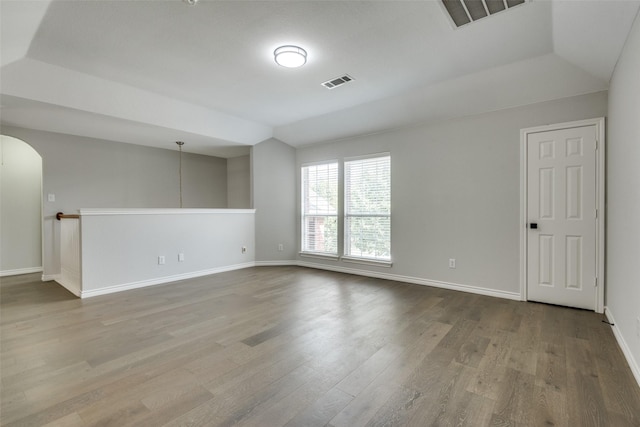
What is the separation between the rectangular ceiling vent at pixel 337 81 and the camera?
11.8ft

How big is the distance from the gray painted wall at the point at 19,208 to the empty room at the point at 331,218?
0.11ft

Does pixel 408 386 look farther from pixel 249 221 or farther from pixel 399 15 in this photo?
pixel 249 221

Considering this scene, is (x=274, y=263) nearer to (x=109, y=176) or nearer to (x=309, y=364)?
(x=109, y=176)

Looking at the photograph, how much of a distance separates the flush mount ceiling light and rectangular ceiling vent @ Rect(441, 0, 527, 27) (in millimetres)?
1344

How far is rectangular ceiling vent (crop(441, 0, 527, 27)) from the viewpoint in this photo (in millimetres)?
2270

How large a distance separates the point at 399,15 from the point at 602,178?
2.73m

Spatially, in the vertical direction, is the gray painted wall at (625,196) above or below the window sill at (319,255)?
above

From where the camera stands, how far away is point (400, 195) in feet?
15.3

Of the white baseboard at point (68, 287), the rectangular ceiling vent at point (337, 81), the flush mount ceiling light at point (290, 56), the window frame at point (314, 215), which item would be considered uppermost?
the rectangular ceiling vent at point (337, 81)

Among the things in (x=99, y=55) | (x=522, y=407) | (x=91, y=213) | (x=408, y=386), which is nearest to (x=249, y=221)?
(x=91, y=213)

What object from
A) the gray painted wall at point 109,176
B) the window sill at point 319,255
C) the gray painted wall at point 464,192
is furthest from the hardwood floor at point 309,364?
the gray painted wall at point 109,176

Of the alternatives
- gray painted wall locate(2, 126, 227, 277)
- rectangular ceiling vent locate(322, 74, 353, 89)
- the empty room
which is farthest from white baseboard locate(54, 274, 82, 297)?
rectangular ceiling vent locate(322, 74, 353, 89)

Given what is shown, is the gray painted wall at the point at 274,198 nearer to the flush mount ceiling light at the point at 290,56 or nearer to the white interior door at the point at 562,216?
the flush mount ceiling light at the point at 290,56

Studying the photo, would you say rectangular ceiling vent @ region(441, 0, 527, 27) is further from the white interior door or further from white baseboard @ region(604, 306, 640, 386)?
white baseboard @ region(604, 306, 640, 386)
